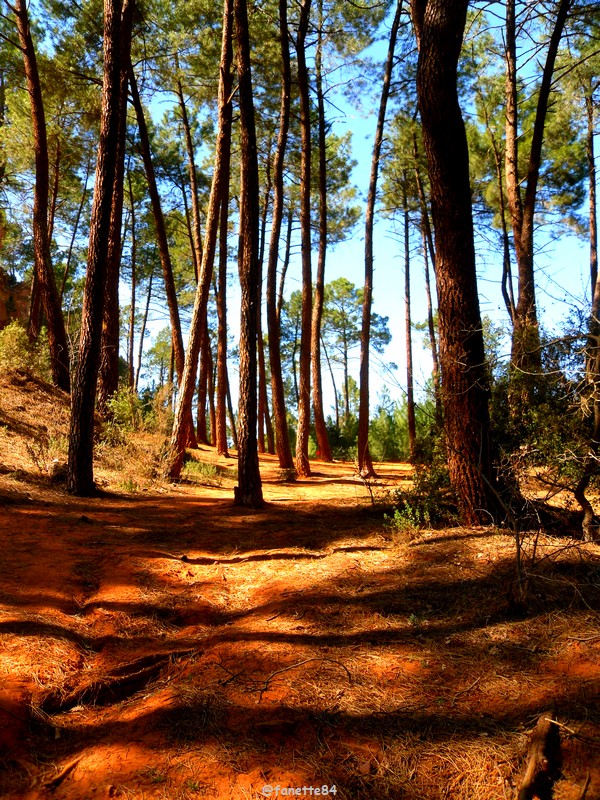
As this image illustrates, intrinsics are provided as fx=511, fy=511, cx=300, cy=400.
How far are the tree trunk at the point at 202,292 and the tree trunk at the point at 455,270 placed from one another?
5.01m

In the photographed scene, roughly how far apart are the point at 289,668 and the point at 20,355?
33.0 ft

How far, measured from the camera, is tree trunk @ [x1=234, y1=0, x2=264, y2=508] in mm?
7500

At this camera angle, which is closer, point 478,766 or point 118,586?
point 478,766

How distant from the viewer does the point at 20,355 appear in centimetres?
1073

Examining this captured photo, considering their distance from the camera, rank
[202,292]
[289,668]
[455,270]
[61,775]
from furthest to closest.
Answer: [202,292], [455,270], [289,668], [61,775]

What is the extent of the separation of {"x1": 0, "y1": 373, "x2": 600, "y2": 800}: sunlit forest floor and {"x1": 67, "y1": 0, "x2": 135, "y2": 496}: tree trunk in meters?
1.71

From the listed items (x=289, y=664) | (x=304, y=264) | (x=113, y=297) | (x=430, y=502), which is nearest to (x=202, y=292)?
(x=113, y=297)

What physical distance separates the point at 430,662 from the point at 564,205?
51.9 feet

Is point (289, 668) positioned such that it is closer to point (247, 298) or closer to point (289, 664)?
point (289, 664)

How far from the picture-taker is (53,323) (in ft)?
37.1

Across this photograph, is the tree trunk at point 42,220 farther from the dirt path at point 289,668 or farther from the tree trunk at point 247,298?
the dirt path at point 289,668

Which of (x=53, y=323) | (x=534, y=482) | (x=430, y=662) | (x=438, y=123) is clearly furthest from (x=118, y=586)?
(x=53, y=323)

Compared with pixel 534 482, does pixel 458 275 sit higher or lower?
higher

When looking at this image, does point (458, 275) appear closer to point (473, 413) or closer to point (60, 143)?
point (473, 413)
